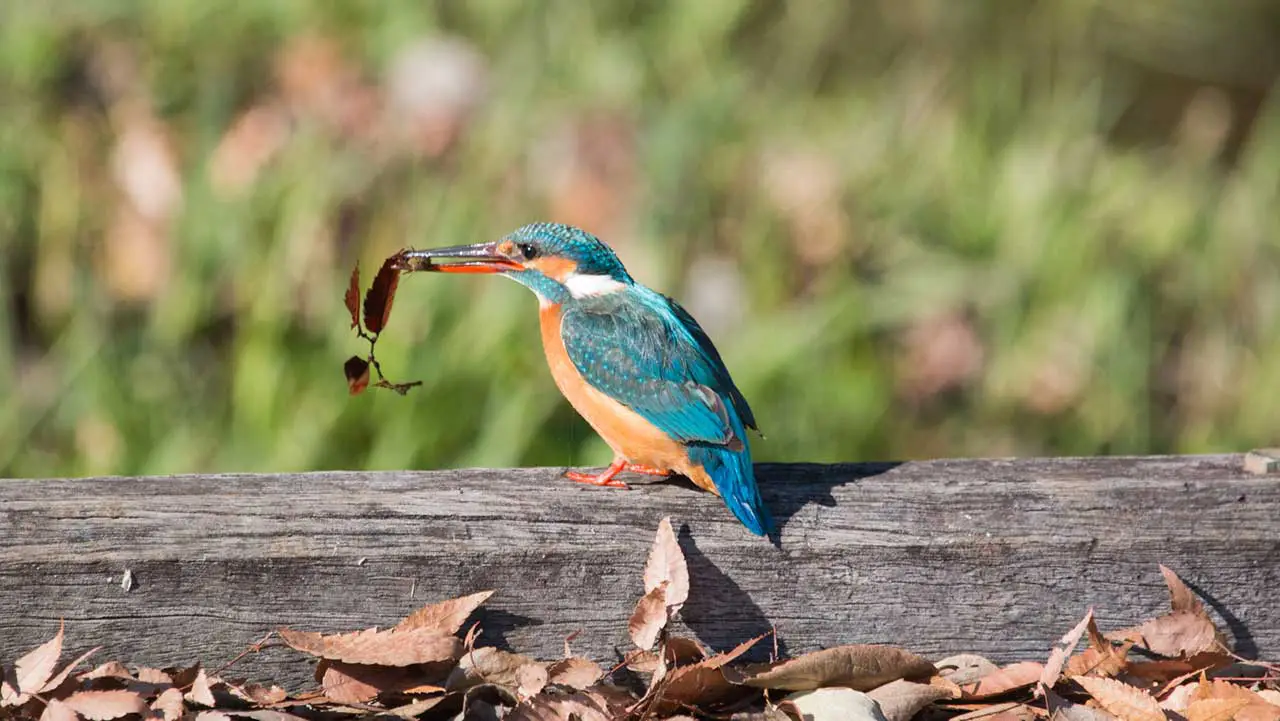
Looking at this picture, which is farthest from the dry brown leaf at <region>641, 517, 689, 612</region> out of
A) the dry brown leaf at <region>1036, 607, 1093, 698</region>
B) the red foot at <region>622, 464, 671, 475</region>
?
the dry brown leaf at <region>1036, 607, 1093, 698</region>

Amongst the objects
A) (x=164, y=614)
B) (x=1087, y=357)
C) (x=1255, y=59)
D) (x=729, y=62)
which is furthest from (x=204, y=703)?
(x=1255, y=59)

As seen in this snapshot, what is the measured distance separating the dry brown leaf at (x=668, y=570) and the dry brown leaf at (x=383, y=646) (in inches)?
11.8

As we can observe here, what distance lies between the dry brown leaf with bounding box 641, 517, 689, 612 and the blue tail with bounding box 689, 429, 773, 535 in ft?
0.41

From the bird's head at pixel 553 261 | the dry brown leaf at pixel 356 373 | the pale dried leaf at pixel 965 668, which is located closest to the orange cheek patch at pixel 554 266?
the bird's head at pixel 553 261

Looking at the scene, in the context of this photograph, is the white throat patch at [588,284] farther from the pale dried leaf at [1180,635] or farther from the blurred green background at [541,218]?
the pale dried leaf at [1180,635]

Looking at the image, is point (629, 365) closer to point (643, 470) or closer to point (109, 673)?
point (643, 470)

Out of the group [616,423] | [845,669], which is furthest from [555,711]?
[616,423]

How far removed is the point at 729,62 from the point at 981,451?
5.59ft

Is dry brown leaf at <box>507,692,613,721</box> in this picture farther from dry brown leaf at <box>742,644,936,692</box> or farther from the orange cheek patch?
the orange cheek patch

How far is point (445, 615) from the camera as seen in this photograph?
2.09 metres

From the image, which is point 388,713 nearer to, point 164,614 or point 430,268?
point 164,614

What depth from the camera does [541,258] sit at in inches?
115

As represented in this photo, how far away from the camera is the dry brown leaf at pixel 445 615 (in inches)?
82.0

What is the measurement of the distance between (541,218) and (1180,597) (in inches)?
90.5
